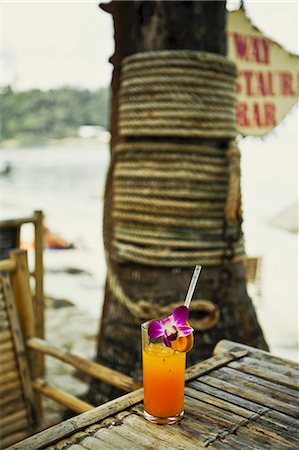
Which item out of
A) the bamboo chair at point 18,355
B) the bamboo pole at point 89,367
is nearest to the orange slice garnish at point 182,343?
the bamboo pole at point 89,367

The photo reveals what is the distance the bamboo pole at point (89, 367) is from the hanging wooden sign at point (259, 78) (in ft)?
3.96

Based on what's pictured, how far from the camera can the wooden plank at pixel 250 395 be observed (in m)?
0.89

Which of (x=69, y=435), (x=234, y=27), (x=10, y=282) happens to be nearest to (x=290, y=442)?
(x=69, y=435)

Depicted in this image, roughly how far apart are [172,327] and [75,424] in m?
0.21

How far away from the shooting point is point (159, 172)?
164 cm

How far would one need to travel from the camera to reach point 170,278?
169 centimetres

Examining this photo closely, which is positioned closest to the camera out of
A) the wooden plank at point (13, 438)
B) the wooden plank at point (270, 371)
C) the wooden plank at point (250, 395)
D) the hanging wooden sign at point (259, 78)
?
the wooden plank at point (250, 395)

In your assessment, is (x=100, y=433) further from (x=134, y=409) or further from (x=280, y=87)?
(x=280, y=87)

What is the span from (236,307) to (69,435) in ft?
3.54

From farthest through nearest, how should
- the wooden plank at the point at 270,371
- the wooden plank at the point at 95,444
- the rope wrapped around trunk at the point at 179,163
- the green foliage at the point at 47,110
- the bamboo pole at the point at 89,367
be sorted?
the green foliage at the point at 47,110
the rope wrapped around trunk at the point at 179,163
the bamboo pole at the point at 89,367
the wooden plank at the point at 270,371
the wooden plank at the point at 95,444

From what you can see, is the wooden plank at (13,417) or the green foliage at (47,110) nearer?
the wooden plank at (13,417)

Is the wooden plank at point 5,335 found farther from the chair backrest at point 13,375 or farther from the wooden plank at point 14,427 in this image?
the wooden plank at point 14,427

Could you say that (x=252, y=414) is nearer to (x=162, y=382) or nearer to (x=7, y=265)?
(x=162, y=382)

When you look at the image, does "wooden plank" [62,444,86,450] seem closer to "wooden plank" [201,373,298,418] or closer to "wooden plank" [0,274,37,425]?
"wooden plank" [201,373,298,418]
